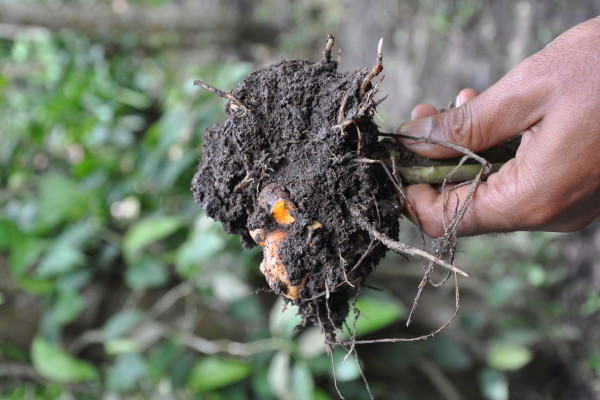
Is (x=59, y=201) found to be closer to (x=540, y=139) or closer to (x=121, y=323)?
(x=121, y=323)

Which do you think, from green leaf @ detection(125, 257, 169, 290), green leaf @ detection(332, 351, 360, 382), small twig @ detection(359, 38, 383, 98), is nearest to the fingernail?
small twig @ detection(359, 38, 383, 98)

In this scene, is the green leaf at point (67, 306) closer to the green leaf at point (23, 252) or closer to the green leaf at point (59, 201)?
the green leaf at point (23, 252)

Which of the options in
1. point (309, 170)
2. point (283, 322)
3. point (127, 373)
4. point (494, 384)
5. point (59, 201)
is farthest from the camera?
point (59, 201)

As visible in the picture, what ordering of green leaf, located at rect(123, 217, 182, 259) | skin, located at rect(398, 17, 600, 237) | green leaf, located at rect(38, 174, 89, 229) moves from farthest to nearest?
green leaf, located at rect(38, 174, 89, 229) < green leaf, located at rect(123, 217, 182, 259) < skin, located at rect(398, 17, 600, 237)

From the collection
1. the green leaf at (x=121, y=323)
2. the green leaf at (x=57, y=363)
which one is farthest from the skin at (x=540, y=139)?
the green leaf at (x=57, y=363)

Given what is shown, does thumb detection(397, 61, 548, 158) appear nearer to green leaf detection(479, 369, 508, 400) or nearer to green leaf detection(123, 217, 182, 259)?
green leaf detection(123, 217, 182, 259)

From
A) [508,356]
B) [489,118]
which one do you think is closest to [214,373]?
[508,356]

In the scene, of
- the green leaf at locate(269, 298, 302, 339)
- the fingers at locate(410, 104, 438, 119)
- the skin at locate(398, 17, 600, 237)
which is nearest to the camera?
the skin at locate(398, 17, 600, 237)
